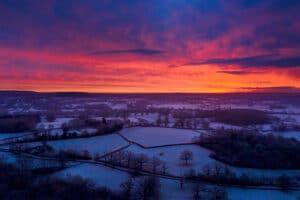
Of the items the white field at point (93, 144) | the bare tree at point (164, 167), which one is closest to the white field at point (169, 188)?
the bare tree at point (164, 167)

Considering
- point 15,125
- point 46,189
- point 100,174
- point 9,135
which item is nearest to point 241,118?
point 100,174

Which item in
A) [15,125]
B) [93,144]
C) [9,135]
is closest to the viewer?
Result: [93,144]

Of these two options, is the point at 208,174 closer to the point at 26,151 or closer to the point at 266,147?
the point at 266,147

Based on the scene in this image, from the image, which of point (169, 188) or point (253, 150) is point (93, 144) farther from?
point (253, 150)

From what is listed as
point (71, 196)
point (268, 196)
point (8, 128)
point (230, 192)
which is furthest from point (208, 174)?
point (8, 128)

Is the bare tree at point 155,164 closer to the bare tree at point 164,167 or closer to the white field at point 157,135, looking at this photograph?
the bare tree at point 164,167

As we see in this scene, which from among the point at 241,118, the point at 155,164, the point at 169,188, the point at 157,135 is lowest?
the point at 169,188

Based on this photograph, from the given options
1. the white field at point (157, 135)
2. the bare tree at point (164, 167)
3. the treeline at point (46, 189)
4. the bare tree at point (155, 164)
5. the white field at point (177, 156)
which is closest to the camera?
the treeline at point (46, 189)
